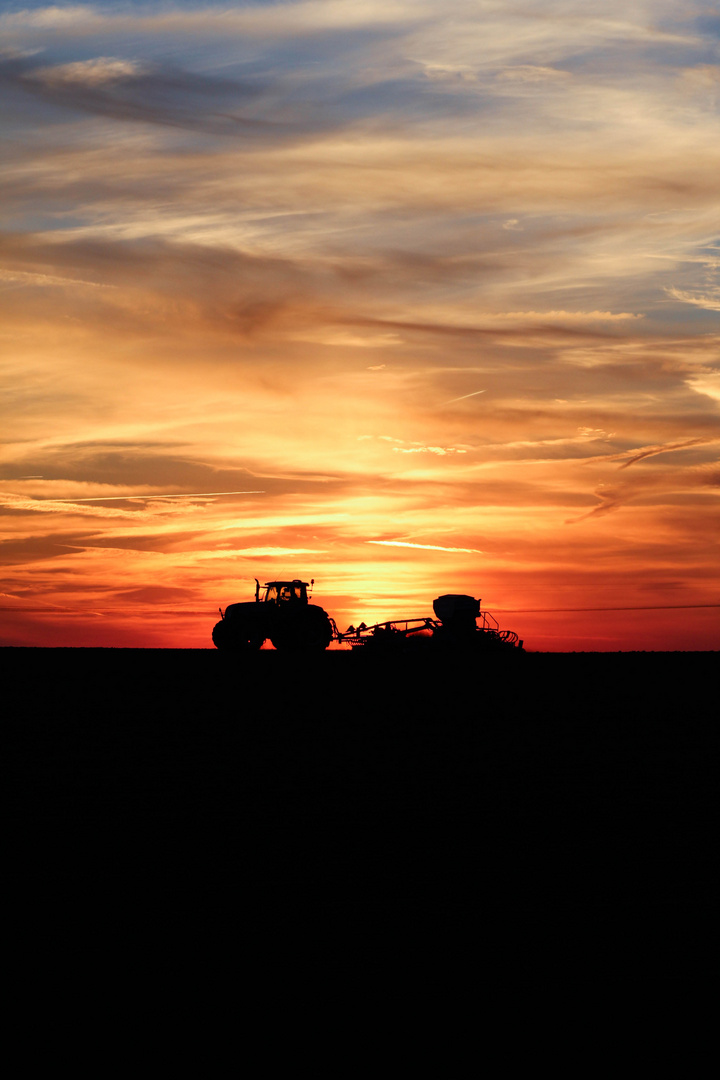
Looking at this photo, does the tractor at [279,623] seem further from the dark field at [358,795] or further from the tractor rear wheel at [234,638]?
the dark field at [358,795]

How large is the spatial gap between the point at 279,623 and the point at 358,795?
90.0 feet

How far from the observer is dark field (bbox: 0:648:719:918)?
1252cm

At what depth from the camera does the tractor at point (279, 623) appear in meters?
44.6

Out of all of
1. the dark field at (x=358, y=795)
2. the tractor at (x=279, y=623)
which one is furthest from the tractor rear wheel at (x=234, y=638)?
the dark field at (x=358, y=795)

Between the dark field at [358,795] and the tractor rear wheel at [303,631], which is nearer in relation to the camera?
the dark field at [358,795]

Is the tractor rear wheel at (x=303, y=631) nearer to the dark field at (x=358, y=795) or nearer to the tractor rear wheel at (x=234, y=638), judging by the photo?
the tractor rear wheel at (x=234, y=638)

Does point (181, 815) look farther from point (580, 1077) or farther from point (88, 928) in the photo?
point (580, 1077)

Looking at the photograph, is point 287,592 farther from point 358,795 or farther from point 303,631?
point 358,795

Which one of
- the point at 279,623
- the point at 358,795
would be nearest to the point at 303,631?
the point at 279,623

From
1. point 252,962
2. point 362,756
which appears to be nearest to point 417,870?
point 252,962

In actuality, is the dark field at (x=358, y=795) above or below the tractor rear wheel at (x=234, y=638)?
below

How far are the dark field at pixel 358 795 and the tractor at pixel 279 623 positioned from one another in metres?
8.98

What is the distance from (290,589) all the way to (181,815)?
29.2m

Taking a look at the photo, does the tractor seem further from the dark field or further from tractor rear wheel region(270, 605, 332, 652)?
the dark field
